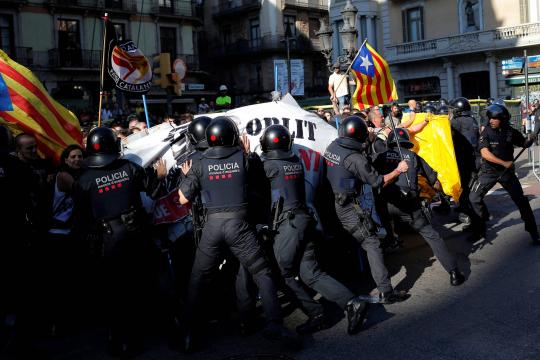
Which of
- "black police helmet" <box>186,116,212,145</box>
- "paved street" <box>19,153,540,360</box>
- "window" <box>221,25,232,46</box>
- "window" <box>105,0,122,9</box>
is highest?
"window" <box>221,25,232,46</box>

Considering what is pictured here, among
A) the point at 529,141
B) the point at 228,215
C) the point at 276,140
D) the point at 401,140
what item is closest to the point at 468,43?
the point at 529,141

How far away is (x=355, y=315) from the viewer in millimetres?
4973

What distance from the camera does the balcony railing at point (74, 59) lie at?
30.6 metres

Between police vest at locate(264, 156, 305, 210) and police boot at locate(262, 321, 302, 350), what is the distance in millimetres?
1128

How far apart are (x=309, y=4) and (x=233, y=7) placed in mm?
5914

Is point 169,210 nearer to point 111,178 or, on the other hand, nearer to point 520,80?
point 111,178

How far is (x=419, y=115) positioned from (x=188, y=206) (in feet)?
14.9

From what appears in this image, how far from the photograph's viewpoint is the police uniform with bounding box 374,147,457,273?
6234mm

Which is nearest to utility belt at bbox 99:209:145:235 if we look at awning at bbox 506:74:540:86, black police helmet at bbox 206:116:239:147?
black police helmet at bbox 206:116:239:147

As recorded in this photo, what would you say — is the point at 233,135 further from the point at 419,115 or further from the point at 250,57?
→ the point at 250,57

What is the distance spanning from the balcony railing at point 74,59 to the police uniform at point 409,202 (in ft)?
90.3

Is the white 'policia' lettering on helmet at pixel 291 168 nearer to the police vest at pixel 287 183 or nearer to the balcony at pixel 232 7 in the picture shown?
the police vest at pixel 287 183

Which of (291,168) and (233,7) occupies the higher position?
(233,7)

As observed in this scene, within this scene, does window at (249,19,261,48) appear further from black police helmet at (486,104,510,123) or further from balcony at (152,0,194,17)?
black police helmet at (486,104,510,123)
